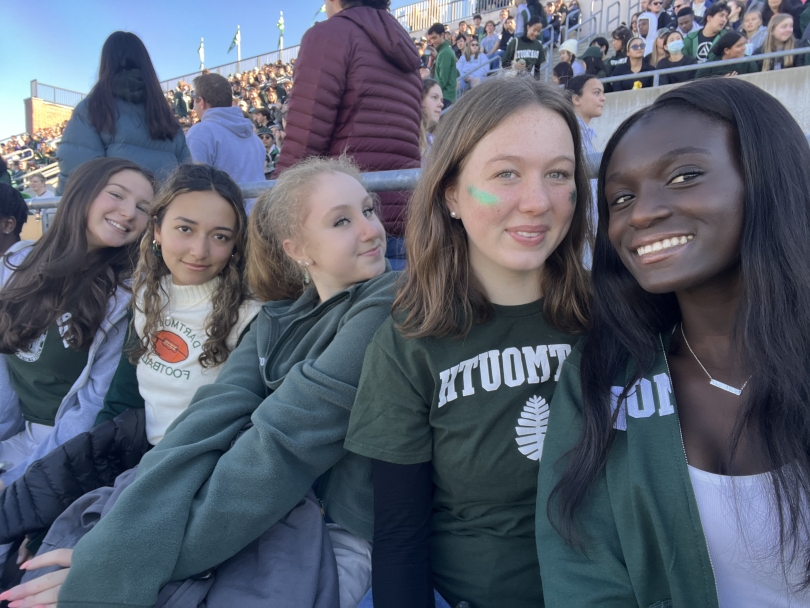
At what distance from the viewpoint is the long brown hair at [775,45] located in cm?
718

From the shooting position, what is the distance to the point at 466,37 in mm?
15484

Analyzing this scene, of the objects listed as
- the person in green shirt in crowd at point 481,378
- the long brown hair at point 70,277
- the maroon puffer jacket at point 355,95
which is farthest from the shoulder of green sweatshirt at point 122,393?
the person in green shirt in crowd at point 481,378

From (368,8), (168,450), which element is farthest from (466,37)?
(168,450)

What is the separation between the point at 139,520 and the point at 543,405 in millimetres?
1140

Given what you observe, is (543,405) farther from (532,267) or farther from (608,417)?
(532,267)

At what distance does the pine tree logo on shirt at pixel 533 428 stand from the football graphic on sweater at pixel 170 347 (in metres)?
1.50

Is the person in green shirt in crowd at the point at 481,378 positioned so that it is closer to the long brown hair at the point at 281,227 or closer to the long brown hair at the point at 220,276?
the long brown hair at the point at 281,227

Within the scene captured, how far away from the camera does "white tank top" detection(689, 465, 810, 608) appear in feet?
3.93

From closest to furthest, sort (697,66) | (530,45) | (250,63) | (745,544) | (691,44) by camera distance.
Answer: (745,544)
(697,66)
(691,44)
(530,45)
(250,63)

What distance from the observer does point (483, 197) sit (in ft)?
5.13

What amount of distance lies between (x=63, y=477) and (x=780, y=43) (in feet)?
29.3

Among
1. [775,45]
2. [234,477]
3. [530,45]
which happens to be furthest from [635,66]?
[234,477]

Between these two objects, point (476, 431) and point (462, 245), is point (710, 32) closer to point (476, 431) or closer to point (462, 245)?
point (462, 245)

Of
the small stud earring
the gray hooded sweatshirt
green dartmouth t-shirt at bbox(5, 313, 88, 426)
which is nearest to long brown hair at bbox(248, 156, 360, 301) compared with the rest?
the small stud earring
